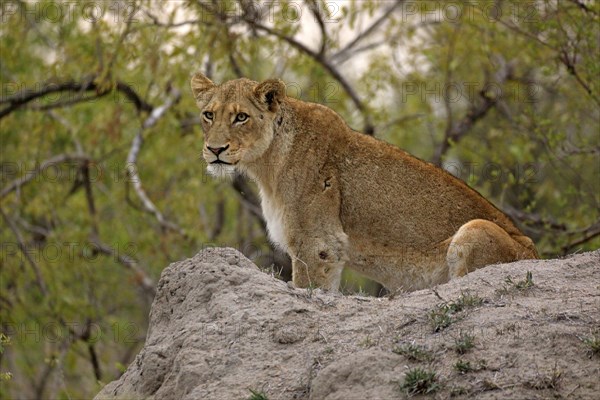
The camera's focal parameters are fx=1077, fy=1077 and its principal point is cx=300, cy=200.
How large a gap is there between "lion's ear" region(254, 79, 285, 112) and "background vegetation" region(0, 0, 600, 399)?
482 cm

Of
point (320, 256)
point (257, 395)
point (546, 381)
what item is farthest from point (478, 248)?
point (257, 395)

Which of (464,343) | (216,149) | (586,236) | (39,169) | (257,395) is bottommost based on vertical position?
(586,236)

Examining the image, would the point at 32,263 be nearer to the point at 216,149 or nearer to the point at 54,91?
the point at 54,91

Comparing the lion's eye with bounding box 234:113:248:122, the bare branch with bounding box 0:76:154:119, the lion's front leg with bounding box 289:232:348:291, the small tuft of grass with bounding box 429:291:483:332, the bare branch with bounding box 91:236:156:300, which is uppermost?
the lion's eye with bounding box 234:113:248:122

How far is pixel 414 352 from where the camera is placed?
6570 mm

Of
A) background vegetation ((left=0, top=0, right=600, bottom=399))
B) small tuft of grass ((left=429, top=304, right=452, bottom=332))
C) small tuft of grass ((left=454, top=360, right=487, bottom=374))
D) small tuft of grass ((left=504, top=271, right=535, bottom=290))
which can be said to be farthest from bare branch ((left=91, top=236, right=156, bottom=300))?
small tuft of grass ((left=454, top=360, right=487, bottom=374))

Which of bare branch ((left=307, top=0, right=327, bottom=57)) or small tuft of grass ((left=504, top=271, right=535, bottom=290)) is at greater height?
bare branch ((left=307, top=0, right=327, bottom=57))

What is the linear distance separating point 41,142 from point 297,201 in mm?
8728

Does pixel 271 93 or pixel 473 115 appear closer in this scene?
pixel 271 93

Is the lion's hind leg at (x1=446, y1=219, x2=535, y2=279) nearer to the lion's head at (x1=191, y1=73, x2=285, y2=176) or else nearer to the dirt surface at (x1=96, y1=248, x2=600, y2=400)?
the dirt surface at (x1=96, y1=248, x2=600, y2=400)

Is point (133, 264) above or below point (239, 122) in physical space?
below

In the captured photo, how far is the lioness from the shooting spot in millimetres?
9516

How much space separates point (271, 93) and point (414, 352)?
4046mm

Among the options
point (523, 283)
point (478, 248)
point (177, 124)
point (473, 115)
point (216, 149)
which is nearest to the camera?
point (523, 283)
